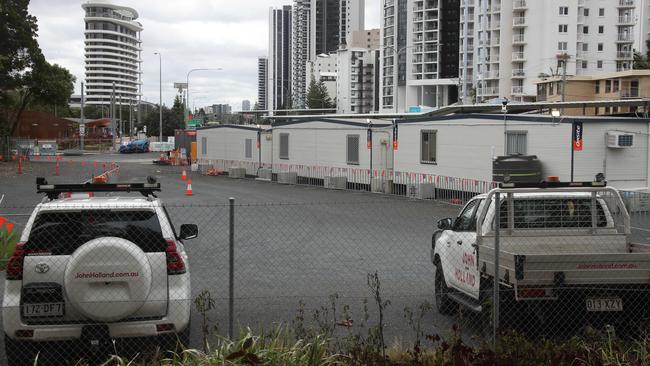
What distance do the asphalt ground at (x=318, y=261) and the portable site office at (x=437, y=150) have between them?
8.31 feet

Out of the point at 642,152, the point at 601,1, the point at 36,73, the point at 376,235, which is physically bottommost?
the point at 376,235

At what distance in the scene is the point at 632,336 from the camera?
7.75m

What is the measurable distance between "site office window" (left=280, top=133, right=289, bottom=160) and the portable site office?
0.05 m

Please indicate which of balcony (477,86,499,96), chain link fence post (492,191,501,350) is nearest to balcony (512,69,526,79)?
balcony (477,86,499,96)

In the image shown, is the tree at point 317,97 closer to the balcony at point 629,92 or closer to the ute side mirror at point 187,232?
the balcony at point 629,92

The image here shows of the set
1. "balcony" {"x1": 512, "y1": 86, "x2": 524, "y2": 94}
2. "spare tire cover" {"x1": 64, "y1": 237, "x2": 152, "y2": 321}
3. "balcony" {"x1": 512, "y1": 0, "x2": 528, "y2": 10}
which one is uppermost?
"balcony" {"x1": 512, "y1": 0, "x2": 528, "y2": 10}

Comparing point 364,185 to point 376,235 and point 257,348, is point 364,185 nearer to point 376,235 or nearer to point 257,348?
point 376,235

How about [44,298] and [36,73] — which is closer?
[44,298]

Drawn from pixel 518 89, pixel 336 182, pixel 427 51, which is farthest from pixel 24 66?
pixel 427 51

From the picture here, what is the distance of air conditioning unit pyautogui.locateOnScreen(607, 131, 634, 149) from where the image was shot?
23172 mm

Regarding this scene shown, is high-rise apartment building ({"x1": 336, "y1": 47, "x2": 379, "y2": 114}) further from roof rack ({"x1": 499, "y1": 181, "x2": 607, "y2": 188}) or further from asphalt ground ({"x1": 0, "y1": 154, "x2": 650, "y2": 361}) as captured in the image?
roof rack ({"x1": 499, "y1": 181, "x2": 607, "y2": 188})

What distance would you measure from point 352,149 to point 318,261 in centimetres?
1876

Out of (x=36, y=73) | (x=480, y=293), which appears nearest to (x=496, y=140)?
(x=480, y=293)

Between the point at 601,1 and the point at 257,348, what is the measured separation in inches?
3743
